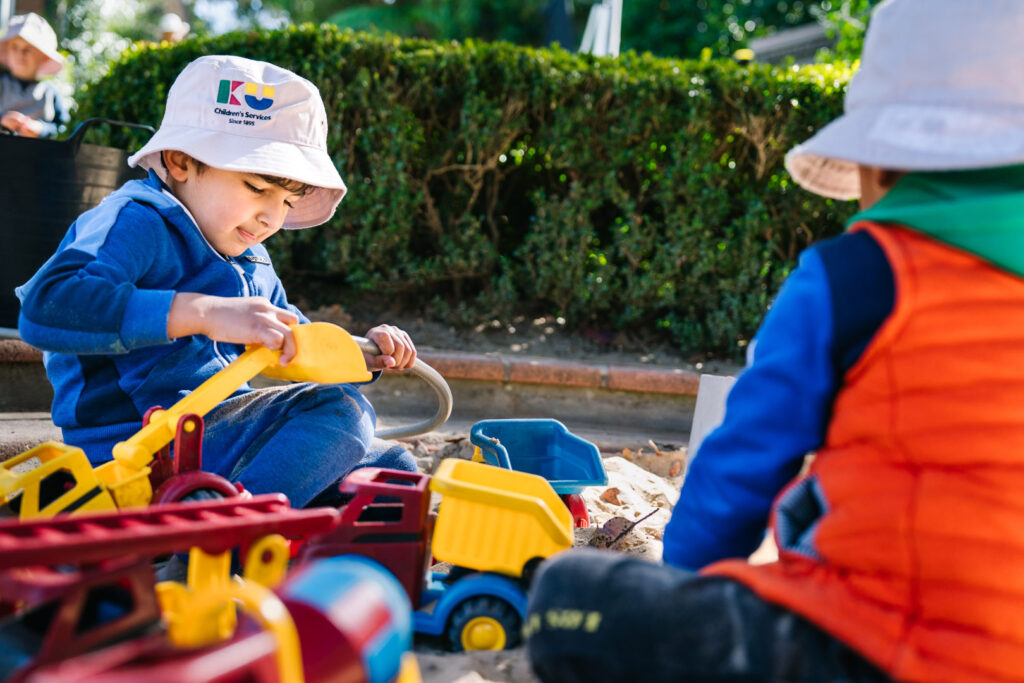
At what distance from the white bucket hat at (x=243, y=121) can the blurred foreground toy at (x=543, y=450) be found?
2.86ft

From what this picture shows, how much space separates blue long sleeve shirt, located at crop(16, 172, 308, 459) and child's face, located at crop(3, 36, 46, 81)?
3740mm

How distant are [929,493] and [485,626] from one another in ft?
2.90

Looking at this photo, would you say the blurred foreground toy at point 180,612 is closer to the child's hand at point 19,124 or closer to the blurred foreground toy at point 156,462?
the blurred foreground toy at point 156,462

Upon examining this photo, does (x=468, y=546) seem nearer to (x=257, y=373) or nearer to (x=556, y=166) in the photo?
(x=257, y=373)

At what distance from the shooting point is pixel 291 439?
6.76 ft

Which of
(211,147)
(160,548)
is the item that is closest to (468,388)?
(211,147)

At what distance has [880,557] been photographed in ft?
3.51

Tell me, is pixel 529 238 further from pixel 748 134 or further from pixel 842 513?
pixel 842 513

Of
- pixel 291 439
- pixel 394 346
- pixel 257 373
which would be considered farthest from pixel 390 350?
pixel 257 373

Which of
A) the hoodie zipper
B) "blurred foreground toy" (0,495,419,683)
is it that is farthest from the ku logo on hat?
"blurred foreground toy" (0,495,419,683)

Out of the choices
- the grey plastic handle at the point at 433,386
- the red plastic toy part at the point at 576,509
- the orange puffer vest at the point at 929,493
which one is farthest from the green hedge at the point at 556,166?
the orange puffer vest at the point at 929,493

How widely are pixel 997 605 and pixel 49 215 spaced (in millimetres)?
3932

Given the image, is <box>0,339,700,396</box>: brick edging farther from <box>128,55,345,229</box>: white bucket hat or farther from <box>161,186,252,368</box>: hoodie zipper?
<box>128,55,345,229</box>: white bucket hat

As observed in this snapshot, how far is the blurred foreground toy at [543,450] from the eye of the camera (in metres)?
2.29
